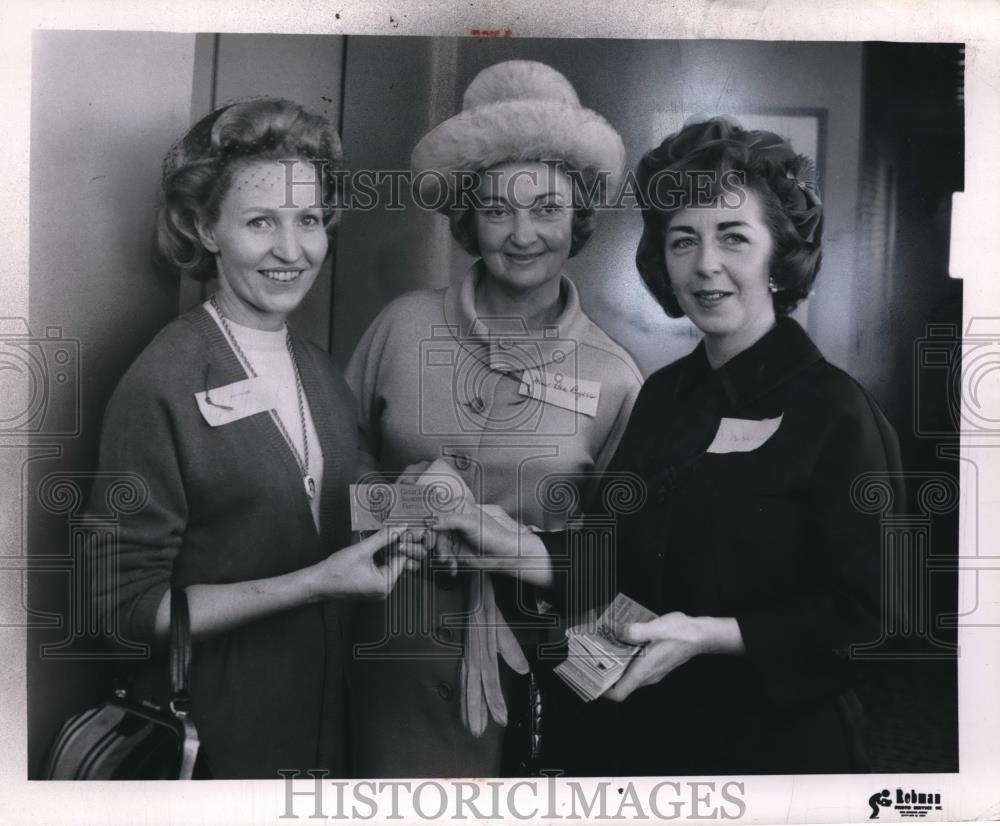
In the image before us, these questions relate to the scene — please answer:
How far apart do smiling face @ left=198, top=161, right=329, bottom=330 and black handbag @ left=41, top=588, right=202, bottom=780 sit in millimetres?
793

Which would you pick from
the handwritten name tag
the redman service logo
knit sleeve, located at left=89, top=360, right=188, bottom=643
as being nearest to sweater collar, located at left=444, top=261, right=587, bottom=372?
the handwritten name tag

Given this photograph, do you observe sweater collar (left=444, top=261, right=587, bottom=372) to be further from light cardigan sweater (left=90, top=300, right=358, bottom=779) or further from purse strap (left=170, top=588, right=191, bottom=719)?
purse strap (left=170, top=588, right=191, bottom=719)

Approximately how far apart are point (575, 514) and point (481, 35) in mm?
1333

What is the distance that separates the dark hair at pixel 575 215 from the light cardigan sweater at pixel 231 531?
50 centimetres

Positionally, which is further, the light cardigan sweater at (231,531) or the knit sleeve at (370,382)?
the knit sleeve at (370,382)

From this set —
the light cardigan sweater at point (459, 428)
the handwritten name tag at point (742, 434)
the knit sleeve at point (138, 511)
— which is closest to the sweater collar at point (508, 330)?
the light cardigan sweater at point (459, 428)

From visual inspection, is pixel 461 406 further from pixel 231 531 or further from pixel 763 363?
pixel 763 363

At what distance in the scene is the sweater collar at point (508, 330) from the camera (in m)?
3.04

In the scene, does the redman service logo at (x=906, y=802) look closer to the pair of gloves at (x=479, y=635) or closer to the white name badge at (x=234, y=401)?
the pair of gloves at (x=479, y=635)

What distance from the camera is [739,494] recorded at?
297cm

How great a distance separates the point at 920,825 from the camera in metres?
3.15

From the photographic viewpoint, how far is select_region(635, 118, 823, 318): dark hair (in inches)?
119

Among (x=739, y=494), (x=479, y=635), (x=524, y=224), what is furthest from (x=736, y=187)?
(x=479, y=635)

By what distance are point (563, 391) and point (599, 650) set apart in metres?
0.71
